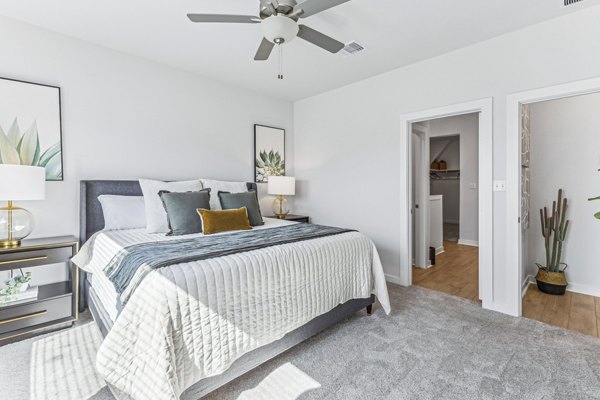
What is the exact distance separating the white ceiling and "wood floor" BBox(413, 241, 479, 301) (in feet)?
8.62

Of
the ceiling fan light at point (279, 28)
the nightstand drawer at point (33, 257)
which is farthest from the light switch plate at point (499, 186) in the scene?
the nightstand drawer at point (33, 257)

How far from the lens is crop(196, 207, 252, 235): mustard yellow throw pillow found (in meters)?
2.58

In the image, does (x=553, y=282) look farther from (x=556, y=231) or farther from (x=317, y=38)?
(x=317, y=38)

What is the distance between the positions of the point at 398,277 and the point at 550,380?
181 centimetres

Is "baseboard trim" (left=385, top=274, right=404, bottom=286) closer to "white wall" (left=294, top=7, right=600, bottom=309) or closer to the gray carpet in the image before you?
"white wall" (left=294, top=7, right=600, bottom=309)

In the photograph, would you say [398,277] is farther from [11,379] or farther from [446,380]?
[11,379]

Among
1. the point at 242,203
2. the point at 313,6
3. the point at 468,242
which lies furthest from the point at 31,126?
the point at 468,242

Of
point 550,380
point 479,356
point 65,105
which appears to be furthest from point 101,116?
point 550,380

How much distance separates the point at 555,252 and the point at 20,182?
5.17 m

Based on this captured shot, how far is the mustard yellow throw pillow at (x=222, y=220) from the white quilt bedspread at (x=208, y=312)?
0.62 m

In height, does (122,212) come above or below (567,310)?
above

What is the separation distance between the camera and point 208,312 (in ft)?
4.82

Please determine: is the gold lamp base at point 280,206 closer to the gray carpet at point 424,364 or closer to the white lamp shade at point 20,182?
the gray carpet at point 424,364

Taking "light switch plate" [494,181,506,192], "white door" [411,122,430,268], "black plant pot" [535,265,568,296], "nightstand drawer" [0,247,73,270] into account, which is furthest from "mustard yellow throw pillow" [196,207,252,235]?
"black plant pot" [535,265,568,296]
